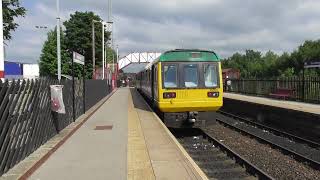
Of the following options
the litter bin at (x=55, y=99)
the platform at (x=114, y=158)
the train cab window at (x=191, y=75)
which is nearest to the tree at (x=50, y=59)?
the train cab window at (x=191, y=75)

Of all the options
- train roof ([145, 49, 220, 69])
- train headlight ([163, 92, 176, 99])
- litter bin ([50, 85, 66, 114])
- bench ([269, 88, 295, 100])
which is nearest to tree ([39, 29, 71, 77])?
bench ([269, 88, 295, 100])

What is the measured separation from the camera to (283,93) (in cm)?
3338

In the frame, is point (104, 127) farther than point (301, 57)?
No

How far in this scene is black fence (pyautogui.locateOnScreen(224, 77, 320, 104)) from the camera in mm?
28828

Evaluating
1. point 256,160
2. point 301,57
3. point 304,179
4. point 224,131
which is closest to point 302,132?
point 224,131

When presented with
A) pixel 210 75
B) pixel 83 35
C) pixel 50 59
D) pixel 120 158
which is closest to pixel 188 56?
pixel 210 75

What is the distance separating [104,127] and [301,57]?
173 ft

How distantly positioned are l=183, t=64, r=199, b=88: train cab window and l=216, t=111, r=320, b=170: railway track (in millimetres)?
2732

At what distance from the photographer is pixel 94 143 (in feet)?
46.1

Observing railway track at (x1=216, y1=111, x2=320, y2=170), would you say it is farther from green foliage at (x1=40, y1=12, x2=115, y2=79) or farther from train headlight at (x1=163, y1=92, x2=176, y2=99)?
green foliage at (x1=40, y1=12, x2=115, y2=79)

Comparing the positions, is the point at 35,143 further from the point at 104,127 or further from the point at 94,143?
the point at 104,127

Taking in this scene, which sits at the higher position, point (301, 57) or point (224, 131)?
point (301, 57)

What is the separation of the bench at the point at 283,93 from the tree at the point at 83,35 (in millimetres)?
46690

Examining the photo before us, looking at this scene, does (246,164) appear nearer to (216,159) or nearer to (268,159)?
(268,159)
